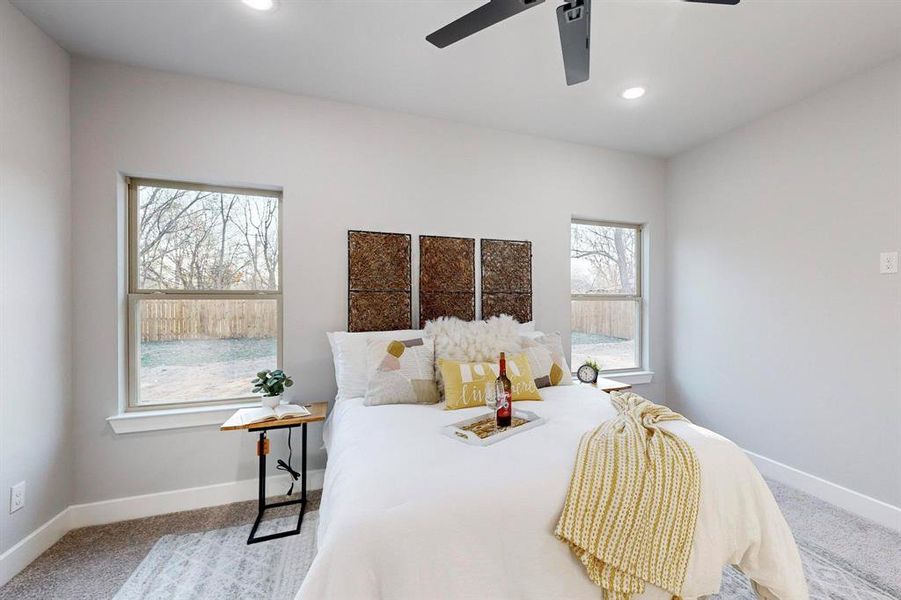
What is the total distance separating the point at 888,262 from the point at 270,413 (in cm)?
371

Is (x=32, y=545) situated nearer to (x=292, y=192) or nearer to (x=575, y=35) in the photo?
(x=292, y=192)

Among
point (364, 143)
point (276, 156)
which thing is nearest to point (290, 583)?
point (276, 156)

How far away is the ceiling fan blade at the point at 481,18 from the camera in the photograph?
131 cm

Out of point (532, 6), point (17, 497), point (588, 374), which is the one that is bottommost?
point (17, 497)

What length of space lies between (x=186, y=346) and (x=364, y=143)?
1826 mm

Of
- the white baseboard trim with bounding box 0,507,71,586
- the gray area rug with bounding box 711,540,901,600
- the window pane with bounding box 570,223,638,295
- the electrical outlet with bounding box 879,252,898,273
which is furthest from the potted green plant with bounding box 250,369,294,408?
the electrical outlet with bounding box 879,252,898,273

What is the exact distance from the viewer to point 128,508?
88.4 inches

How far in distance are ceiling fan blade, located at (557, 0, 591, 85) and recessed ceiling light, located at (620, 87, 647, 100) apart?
1.01 meters

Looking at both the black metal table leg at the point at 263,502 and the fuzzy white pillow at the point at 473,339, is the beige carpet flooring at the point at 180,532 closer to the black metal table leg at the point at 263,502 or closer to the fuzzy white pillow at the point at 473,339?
the black metal table leg at the point at 263,502

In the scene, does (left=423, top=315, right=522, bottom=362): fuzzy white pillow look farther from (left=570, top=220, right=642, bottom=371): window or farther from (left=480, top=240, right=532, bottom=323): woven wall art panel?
(left=570, top=220, right=642, bottom=371): window

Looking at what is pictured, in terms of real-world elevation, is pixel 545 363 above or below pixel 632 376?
above

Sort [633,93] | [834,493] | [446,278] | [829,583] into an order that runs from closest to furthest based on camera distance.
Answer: [829,583] → [834,493] → [633,93] → [446,278]

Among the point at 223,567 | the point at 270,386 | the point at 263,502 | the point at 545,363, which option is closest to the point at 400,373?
the point at 270,386

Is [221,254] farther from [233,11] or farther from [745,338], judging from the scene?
[745,338]
